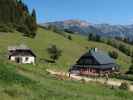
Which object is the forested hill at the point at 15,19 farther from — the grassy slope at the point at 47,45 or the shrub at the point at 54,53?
the shrub at the point at 54,53

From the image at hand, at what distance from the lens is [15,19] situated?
13238cm

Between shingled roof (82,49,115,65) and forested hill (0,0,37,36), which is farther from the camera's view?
forested hill (0,0,37,36)

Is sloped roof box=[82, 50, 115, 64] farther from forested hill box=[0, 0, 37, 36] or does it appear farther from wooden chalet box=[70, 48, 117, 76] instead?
Answer: forested hill box=[0, 0, 37, 36]

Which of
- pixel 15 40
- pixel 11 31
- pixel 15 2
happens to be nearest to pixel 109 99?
pixel 15 40

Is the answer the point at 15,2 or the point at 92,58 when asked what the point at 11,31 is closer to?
the point at 15,2

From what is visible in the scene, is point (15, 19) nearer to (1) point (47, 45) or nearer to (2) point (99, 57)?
(1) point (47, 45)

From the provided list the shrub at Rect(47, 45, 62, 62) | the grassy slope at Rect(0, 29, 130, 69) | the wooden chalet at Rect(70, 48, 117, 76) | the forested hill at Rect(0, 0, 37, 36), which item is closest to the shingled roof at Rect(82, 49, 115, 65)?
the wooden chalet at Rect(70, 48, 117, 76)

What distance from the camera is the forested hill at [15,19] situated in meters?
122

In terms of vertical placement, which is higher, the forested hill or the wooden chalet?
the forested hill

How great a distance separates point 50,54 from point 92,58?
71.3 ft

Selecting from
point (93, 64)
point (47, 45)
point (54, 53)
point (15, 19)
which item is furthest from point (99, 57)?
point (15, 19)

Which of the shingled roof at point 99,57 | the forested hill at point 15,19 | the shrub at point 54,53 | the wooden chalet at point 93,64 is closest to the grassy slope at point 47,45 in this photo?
the shrub at point 54,53

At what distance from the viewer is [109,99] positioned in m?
25.7

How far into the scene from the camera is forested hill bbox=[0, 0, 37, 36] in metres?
122
